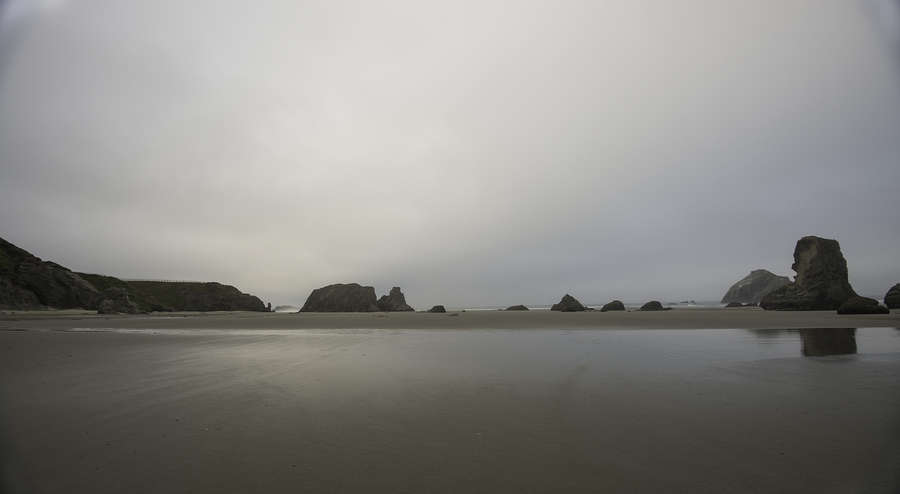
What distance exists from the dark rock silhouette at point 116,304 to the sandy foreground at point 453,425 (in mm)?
31160

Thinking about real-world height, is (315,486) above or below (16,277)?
below

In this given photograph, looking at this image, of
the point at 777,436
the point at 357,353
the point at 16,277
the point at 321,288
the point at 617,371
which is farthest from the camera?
the point at 321,288

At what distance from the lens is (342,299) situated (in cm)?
5025

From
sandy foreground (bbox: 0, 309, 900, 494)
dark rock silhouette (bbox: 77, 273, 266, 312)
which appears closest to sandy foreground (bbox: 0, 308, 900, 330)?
sandy foreground (bbox: 0, 309, 900, 494)

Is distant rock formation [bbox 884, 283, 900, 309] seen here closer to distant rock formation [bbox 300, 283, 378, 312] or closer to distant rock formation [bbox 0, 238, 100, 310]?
distant rock formation [bbox 300, 283, 378, 312]

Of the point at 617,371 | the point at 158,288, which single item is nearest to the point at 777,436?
the point at 617,371

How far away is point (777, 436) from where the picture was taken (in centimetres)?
350

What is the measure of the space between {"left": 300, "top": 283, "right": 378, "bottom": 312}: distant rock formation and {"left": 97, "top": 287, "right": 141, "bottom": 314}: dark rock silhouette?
66.7ft

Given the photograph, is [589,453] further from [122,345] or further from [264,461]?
[122,345]

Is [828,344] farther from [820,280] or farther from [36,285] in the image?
[36,285]

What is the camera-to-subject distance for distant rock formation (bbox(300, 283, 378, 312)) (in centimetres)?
4978

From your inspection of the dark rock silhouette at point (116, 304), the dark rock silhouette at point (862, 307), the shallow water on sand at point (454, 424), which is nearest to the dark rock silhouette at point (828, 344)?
the shallow water on sand at point (454, 424)

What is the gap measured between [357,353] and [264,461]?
6587mm

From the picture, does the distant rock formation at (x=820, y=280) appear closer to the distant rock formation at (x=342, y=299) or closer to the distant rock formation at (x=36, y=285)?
the distant rock formation at (x=342, y=299)
